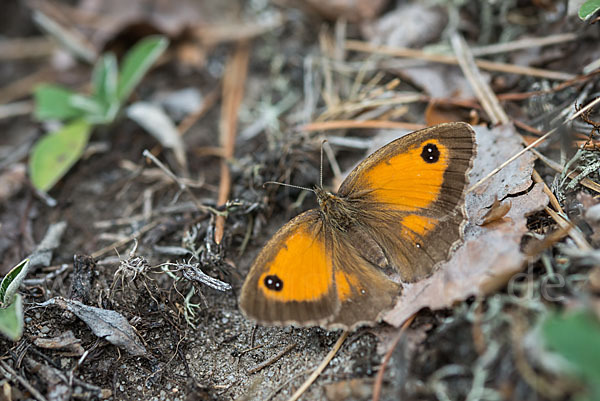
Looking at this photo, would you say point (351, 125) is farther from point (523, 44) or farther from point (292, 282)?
point (292, 282)

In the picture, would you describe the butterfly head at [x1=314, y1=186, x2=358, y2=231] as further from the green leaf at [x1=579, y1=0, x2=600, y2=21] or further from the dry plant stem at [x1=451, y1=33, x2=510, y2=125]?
the green leaf at [x1=579, y1=0, x2=600, y2=21]

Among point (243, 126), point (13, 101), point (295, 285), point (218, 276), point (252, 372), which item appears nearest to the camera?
point (295, 285)

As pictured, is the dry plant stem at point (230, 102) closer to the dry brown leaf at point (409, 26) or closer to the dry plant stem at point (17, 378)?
the dry brown leaf at point (409, 26)

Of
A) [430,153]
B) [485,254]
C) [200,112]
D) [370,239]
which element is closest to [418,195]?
[430,153]

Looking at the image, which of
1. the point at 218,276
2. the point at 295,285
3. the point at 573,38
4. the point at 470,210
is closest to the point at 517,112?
the point at 573,38

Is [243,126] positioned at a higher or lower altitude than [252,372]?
higher

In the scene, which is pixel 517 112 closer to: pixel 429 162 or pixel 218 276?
pixel 429 162

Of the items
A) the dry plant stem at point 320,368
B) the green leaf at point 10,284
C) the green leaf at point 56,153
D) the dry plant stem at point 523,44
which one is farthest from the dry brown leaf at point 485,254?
the green leaf at point 56,153
